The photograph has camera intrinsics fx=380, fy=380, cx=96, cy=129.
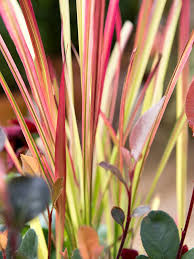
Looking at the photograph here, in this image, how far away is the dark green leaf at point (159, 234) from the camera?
18 centimetres

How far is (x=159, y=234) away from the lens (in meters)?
0.18

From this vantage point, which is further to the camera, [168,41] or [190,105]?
[168,41]

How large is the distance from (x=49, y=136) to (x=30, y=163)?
2.0 inches

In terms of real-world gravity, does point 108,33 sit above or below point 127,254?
above

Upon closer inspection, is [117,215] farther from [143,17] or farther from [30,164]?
[143,17]

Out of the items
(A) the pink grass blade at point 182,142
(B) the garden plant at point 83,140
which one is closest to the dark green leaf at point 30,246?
(B) the garden plant at point 83,140

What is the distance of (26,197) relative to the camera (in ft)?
0.41

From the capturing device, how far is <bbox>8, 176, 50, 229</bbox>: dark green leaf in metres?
0.12

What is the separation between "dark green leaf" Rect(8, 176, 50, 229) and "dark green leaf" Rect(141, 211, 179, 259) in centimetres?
7

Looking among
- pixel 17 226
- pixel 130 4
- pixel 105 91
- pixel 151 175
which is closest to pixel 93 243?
pixel 17 226

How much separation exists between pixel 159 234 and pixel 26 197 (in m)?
0.09

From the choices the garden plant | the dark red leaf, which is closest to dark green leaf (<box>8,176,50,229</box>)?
the garden plant

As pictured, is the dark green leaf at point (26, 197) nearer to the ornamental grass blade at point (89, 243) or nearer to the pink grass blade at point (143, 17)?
the ornamental grass blade at point (89, 243)

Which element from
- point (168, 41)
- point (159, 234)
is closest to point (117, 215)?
point (159, 234)
